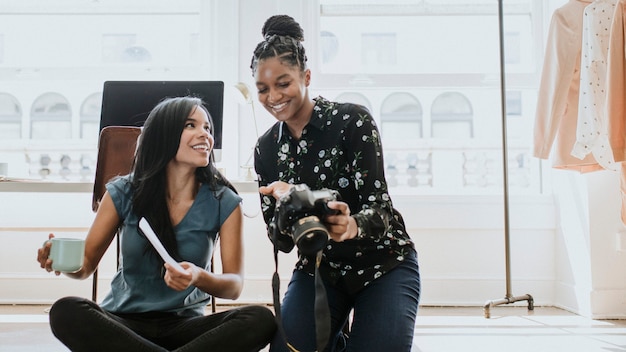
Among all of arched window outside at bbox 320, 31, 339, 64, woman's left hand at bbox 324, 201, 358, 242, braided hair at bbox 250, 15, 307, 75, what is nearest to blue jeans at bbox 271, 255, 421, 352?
woman's left hand at bbox 324, 201, 358, 242

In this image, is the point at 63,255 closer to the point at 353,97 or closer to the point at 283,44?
the point at 283,44

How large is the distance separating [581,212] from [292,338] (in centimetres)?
184

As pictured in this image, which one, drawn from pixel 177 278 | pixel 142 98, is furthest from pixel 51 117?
pixel 177 278

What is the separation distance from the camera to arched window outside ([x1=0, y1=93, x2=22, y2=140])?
2.98m

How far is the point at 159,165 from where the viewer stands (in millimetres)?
1360

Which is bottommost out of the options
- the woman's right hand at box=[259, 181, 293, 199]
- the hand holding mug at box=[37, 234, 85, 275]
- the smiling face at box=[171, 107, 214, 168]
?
the hand holding mug at box=[37, 234, 85, 275]

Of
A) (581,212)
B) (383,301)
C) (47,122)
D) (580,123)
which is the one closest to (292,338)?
(383,301)

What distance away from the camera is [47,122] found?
117 inches

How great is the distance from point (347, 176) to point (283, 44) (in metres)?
0.34

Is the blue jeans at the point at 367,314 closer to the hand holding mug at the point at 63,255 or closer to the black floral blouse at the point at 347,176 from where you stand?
the black floral blouse at the point at 347,176

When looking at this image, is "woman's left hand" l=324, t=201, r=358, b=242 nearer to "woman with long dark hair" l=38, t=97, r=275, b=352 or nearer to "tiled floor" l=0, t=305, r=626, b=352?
"woman with long dark hair" l=38, t=97, r=275, b=352

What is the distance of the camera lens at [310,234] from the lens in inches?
37.2

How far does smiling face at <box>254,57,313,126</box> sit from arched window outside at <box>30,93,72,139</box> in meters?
2.14

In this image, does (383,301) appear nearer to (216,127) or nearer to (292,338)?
(292,338)
